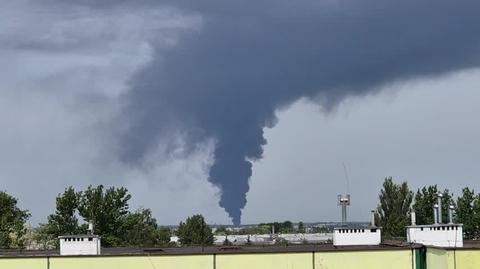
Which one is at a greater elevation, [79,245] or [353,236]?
[353,236]

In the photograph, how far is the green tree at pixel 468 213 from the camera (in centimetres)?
8388

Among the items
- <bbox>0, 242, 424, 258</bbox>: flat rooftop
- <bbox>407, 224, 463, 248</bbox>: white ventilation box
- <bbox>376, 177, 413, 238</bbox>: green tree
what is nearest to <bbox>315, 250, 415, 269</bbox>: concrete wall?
<bbox>0, 242, 424, 258</bbox>: flat rooftop

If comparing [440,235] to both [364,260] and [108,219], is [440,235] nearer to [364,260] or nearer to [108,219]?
[364,260]

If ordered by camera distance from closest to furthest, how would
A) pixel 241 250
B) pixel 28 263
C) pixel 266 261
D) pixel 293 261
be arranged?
pixel 293 261
pixel 266 261
pixel 28 263
pixel 241 250

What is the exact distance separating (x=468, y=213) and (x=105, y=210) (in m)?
38.4

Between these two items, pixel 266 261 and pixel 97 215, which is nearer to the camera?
pixel 266 261

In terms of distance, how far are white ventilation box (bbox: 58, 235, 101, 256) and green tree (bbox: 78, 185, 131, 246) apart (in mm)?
37498

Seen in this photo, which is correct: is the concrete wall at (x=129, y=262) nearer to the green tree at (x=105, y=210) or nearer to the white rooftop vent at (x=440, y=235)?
the white rooftop vent at (x=440, y=235)

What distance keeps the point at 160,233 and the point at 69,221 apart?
25.1 metres

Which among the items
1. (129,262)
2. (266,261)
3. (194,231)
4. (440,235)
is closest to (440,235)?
(440,235)

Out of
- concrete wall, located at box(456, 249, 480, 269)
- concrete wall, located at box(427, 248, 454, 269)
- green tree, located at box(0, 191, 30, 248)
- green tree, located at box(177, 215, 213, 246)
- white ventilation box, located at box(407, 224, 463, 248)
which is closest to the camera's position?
concrete wall, located at box(456, 249, 480, 269)

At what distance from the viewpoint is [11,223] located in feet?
258

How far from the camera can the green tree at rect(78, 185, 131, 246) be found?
78.9m

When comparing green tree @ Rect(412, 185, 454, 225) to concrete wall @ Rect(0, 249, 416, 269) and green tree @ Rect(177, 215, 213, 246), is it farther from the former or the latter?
concrete wall @ Rect(0, 249, 416, 269)
